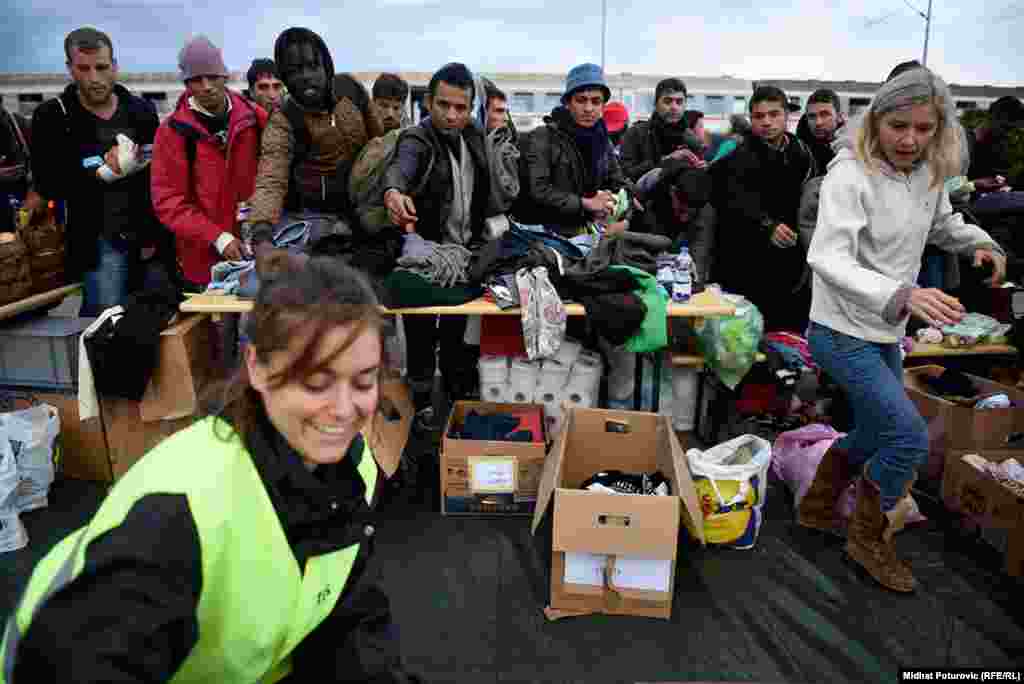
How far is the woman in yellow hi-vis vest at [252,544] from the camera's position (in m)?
0.78

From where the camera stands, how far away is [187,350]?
2.86 metres

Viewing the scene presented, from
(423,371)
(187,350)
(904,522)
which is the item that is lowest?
(904,522)

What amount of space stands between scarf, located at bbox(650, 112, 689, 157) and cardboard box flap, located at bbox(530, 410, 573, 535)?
241 cm

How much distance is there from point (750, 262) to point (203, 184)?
2.88 metres

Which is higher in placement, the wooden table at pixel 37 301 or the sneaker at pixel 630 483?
the wooden table at pixel 37 301

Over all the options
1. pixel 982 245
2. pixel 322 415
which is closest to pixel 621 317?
pixel 982 245

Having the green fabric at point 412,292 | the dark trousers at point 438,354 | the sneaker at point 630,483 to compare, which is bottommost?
the sneaker at point 630,483

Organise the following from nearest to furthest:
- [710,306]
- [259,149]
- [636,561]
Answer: [636,561], [710,306], [259,149]

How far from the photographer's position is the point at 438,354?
144 inches

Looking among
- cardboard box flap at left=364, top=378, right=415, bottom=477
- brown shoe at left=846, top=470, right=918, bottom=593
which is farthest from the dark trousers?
brown shoe at left=846, top=470, right=918, bottom=593

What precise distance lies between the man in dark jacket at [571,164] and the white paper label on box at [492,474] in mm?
1316

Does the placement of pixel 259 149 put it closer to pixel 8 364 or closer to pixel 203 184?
pixel 203 184

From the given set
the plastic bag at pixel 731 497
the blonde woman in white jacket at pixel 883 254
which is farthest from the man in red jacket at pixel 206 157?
the blonde woman in white jacket at pixel 883 254

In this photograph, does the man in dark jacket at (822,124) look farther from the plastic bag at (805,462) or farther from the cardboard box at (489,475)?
the cardboard box at (489,475)
